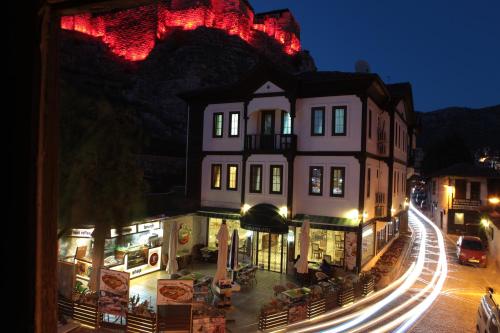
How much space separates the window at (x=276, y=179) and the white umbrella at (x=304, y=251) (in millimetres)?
4070

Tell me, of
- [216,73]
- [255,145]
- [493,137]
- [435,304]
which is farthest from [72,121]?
[493,137]

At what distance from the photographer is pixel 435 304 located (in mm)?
16438

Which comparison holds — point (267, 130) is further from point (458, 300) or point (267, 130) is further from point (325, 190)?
point (458, 300)

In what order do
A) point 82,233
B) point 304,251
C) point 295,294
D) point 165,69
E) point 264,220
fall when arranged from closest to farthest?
point 295,294 < point 82,233 < point 304,251 < point 264,220 < point 165,69

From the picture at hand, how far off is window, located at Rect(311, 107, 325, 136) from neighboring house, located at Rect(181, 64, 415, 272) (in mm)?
62

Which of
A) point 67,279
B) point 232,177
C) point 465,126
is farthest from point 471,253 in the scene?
point 465,126

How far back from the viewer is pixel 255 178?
2345cm

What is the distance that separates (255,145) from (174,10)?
6083 centimetres

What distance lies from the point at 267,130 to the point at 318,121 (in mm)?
3737

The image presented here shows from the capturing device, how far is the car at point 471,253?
23938 mm

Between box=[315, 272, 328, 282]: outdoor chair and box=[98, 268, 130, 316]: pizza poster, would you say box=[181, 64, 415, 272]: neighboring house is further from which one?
box=[98, 268, 130, 316]: pizza poster

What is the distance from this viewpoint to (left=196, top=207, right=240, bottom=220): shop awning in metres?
23.4

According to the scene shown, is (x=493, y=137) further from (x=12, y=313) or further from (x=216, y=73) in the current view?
(x=12, y=313)

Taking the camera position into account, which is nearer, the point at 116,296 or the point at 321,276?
the point at 116,296
